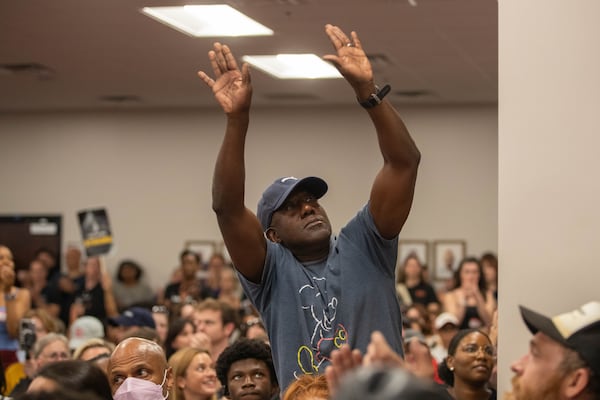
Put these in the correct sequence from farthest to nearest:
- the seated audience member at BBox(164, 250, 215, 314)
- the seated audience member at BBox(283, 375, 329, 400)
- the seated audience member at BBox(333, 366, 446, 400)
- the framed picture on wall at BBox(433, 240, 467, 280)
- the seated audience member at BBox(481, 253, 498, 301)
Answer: the framed picture on wall at BBox(433, 240, 467, 280)
the seated audience member at BBox(164, 250, 215, 314)
the seated audience member at BBox(481, 253, 498, 301)
the seated audience member at BBox(283, 375, 329, 400)
the seated audience member at BBox(333, 366, 446, 400)

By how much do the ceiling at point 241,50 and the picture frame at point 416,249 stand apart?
165 centimetres

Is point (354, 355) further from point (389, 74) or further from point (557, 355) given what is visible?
point (389, 74)

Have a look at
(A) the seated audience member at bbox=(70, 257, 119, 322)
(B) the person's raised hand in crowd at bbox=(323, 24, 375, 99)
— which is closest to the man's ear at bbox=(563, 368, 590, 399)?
(B) the person's raised hand in crowd at bbox=(323, 24, 375, 99)

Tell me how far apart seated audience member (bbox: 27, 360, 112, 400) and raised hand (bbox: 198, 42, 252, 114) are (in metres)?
0.95

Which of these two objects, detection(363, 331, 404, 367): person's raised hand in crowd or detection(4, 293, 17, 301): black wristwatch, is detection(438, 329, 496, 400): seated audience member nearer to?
detection(363, 331, 404, 367): person's raised hand in crowd

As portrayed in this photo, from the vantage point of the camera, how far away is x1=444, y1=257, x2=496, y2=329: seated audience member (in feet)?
27.1

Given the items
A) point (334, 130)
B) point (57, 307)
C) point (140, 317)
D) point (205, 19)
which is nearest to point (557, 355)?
point (140, 317)

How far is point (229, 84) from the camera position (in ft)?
9.83

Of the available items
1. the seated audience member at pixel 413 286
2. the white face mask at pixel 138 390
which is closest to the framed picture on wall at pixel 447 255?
the seated audience member at pixel 413 286

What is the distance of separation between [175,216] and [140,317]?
230 inches

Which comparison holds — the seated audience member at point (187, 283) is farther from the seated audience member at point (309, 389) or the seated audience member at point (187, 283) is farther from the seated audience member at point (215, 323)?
the seated audience member at point (309, 389)

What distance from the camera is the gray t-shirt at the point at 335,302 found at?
2971mm

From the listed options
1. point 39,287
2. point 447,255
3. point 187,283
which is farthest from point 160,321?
point 447,255

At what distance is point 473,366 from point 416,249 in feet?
24.2
